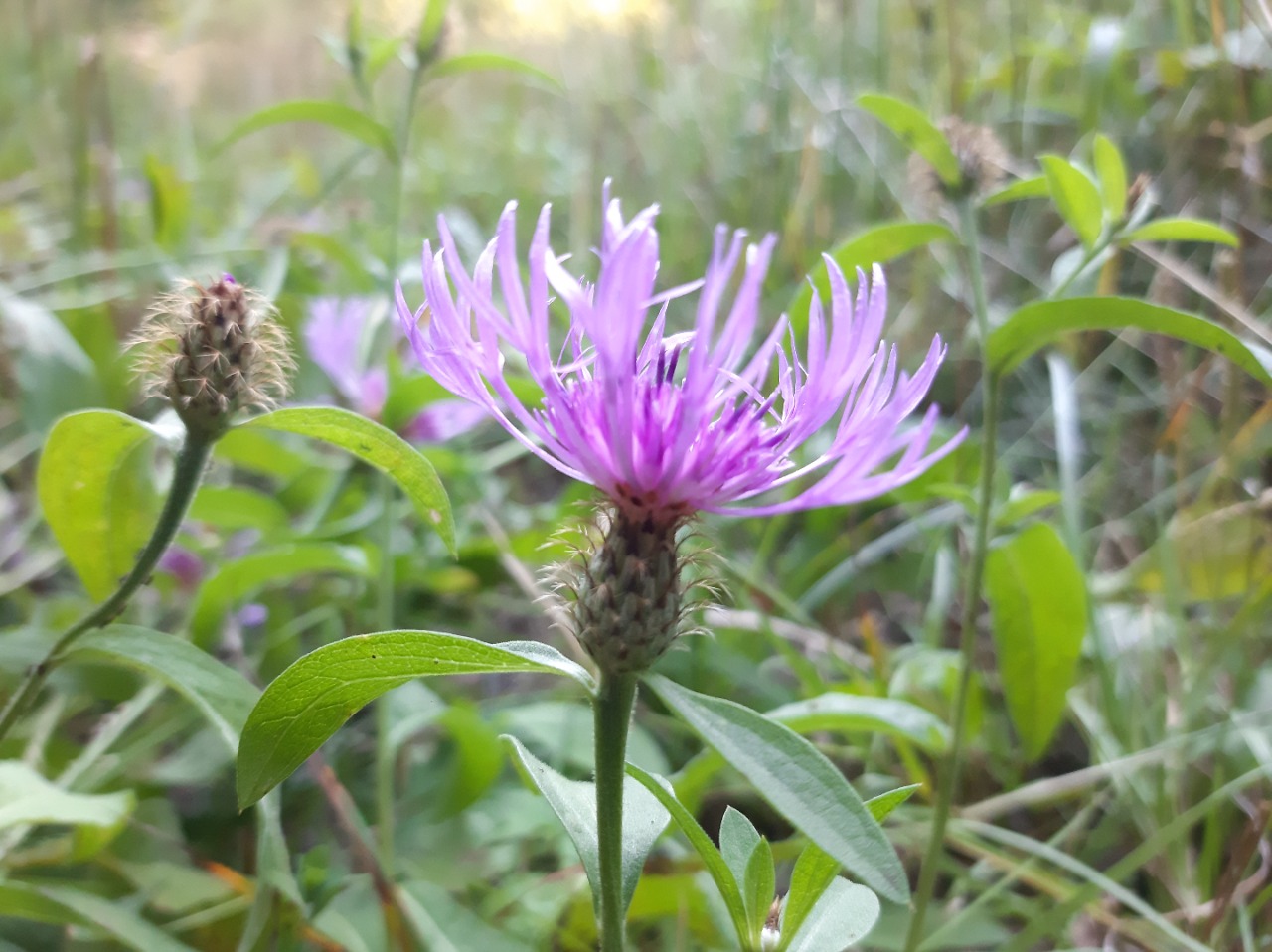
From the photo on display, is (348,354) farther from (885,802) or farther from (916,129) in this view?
(885,802)

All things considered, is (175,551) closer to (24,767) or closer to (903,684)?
(24,767)

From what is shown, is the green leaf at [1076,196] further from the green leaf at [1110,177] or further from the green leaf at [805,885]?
the green leaf at [805,885]

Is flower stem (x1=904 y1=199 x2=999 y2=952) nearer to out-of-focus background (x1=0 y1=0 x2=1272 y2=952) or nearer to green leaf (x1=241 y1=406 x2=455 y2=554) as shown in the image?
out-of-focus background (x1=0 y1=0 x2=1272 y2=952)

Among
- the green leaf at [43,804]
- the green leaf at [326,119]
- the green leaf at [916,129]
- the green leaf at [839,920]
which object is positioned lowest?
the green leaf at [839,920]

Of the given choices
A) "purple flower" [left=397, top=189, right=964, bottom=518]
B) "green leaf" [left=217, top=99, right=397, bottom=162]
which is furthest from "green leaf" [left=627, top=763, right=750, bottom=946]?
"green leaf" [left=217, top=99, right=397, bottom=162]

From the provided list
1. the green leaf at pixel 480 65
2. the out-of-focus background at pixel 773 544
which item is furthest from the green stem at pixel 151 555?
the green leaf at pixel 480 65

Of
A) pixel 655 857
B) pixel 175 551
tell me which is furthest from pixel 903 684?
pixel 175 551
